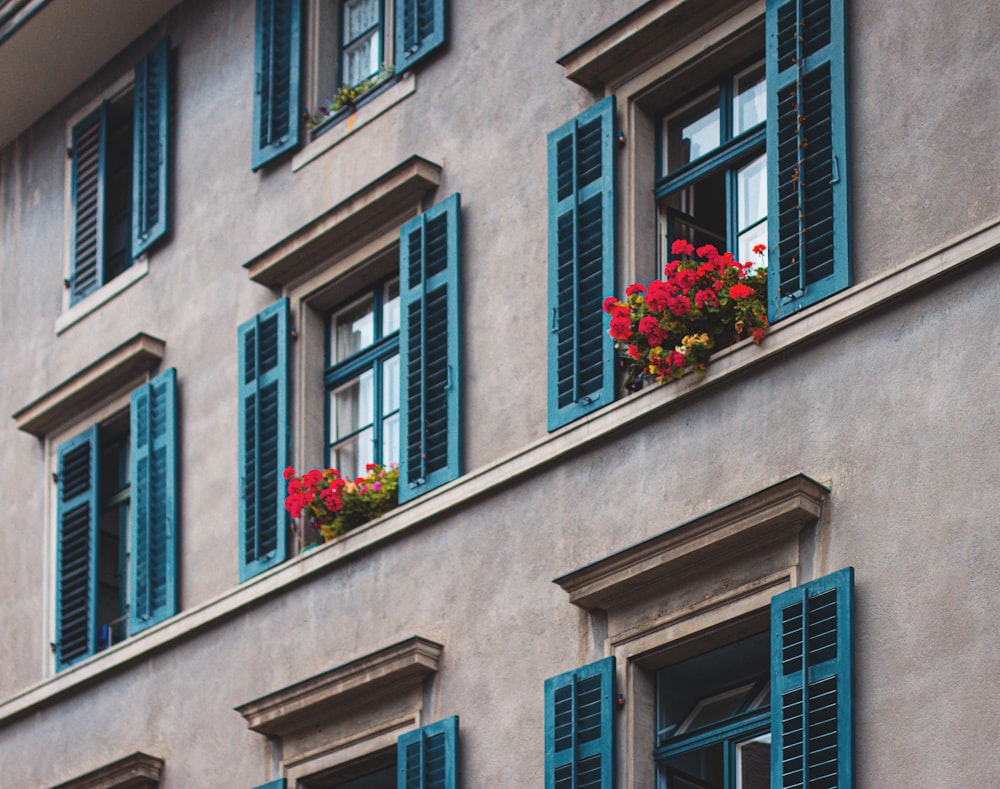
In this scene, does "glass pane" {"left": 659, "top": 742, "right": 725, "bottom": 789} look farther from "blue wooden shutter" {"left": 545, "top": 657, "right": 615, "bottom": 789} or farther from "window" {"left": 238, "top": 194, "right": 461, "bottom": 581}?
"window" {"left": 238, "top": 194, "right": 461, "bottom": 581}

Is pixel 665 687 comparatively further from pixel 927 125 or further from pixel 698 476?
pixel 927 125

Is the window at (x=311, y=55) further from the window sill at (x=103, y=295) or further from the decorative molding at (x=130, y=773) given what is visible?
the decorative molding at (x=130, y=773)

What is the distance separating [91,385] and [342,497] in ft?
11.4

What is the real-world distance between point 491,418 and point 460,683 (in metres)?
1.48

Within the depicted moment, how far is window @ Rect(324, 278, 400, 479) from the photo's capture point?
14.6 meters

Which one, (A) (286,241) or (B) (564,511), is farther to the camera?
(A) (286,241)

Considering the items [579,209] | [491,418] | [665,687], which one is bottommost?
[665,687]

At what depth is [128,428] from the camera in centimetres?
1716

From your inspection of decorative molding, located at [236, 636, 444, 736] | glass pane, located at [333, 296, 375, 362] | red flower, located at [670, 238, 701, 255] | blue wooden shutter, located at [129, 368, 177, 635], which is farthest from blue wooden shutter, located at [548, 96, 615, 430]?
blue wooden shutter, located at [129, 368, 177, 635]

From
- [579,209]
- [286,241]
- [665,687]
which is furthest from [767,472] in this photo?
[286,241]

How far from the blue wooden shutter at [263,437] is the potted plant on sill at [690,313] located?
3.25 metres

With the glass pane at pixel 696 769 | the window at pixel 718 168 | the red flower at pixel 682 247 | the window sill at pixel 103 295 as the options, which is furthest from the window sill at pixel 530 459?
the window sill at pixel 103 295

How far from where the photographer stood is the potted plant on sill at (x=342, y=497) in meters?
14.2

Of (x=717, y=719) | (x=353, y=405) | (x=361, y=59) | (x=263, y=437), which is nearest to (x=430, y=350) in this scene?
(x=353, y=405)
